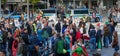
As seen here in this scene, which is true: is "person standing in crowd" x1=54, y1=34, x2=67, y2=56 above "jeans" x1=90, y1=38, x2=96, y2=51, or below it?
above

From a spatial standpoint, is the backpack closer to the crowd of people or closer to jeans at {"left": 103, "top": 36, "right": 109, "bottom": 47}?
the crowd of people

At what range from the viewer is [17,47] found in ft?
58.4

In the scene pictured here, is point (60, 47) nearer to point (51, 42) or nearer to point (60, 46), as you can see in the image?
point (60, 46)

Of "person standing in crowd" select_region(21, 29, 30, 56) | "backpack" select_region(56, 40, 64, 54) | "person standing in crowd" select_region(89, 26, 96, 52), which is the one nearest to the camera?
"backpack" select_region(56, 40, 64, 54)

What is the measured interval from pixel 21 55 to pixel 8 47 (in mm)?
1727

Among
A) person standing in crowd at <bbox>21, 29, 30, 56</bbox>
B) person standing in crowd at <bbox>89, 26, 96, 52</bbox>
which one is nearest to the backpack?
person standing in crowd at <bbox>21, 29, 30, 56</bbox>

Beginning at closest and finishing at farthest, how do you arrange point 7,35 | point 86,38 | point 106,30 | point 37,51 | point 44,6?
1. point 37,51
2. point 7,35
3. point 86,38
4. point 106,30
5. point 44,6

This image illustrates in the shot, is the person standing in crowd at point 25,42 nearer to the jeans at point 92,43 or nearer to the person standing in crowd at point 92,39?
the person standing in crowd at point 92,39

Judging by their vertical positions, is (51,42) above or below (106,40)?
above

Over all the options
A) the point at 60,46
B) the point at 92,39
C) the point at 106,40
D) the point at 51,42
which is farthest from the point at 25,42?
the point at 106,40

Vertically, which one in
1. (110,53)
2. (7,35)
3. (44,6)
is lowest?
(44,6)

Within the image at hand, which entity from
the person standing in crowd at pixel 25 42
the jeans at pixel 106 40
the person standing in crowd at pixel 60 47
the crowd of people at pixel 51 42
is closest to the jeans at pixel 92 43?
the crowd of people at pixel 51 42

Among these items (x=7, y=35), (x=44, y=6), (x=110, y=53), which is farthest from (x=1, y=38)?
(x=44, y=6)

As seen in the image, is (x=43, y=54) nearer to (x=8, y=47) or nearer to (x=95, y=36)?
(x=8, y=47)
